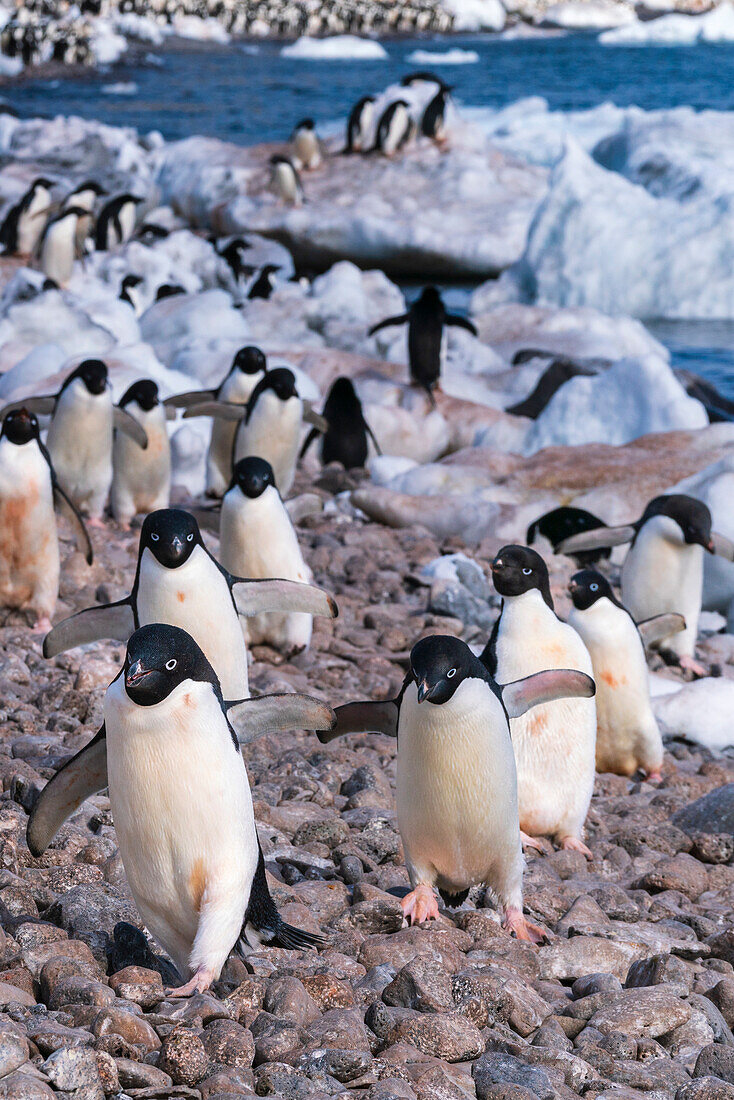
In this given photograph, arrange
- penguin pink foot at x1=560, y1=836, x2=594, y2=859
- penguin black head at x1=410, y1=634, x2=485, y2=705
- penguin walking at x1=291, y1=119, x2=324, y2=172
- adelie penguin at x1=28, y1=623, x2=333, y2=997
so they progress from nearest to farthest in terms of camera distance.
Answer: adelie penguin at x1=28, y1=623, x2=333, y2=997 → penguin black head at x1=410, y1=634, x2=485, y2=705 → penguin pink foot at x1=560, y1=836, x2=594, y2=859 → penguin walking at x1=291, y1=119, x2=324, y2=172

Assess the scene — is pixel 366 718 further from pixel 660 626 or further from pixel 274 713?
pixel 660 626

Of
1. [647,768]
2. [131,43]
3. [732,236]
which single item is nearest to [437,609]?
[647,768]

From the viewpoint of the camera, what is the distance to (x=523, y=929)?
9.79 feet

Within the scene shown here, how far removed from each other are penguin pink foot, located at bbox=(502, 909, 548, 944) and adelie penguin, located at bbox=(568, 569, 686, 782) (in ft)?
5.06

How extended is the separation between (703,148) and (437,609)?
14749 mm

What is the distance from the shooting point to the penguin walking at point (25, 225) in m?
15.2

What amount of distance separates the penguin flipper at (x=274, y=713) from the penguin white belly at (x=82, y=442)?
11.5ft

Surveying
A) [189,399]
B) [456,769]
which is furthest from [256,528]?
[189,399]

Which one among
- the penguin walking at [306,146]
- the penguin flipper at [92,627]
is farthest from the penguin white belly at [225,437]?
the penguin walking at [306,146]

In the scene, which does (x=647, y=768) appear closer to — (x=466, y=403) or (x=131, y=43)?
(x=466, y=403)

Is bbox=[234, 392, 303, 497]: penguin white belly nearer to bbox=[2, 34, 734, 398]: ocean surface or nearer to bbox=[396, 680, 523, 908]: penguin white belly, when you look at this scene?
bbox=[396, 680, 523, 908]: penguin white belly

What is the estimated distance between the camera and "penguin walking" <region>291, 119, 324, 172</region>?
17844 mm

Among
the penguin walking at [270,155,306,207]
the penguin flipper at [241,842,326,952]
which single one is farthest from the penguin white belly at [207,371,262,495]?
the penguin walking at [270,155,306,207]

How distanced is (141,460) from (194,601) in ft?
9.65
